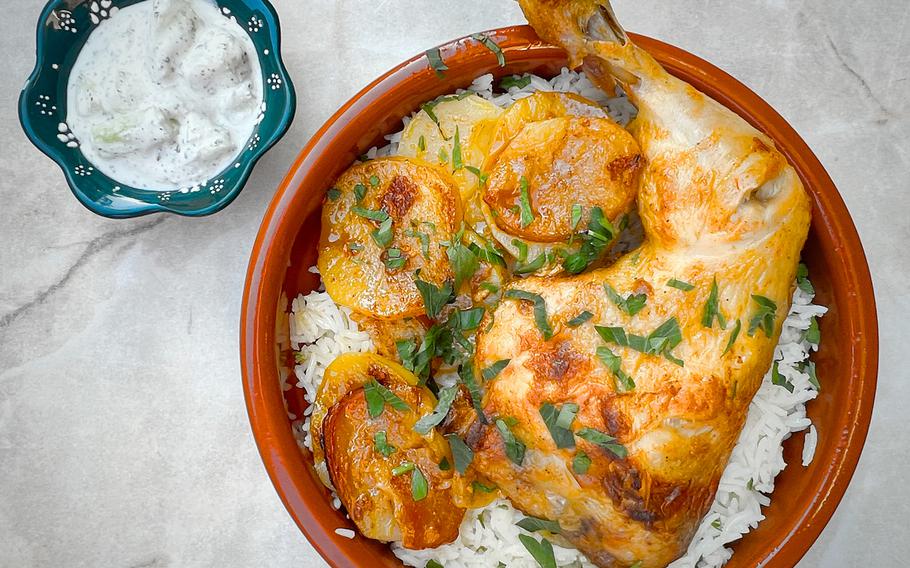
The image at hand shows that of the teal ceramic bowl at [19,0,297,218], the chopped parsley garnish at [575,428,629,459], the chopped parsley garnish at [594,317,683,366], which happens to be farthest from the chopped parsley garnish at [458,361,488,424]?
the teal ceramic bowl at [19,0,297,218]

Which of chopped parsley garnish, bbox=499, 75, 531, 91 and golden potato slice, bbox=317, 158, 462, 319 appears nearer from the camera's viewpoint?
golden potato slice, bbox=317, 158, 462, 319

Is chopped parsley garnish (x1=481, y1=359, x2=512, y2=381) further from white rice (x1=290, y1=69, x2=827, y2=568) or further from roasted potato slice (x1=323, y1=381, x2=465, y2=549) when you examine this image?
white rice (x1=290, y1=69, x2=827, y2=568)

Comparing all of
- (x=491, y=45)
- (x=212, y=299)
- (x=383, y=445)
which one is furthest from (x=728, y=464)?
(x=212, y=299)

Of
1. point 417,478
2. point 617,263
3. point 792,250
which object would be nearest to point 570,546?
point 417,478

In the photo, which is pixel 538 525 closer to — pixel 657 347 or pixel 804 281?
pixel 657 347

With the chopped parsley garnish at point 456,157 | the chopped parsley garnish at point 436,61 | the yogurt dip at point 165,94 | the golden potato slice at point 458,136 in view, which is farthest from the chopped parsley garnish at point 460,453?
the yogurt dip at point 165,94

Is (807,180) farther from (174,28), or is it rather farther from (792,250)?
(174,28)

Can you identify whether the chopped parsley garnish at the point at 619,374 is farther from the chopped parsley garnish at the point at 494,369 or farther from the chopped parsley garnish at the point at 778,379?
the chopped parsley garnish at the point at 778,379

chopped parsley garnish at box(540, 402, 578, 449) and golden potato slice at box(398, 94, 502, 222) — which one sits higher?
golden potato slice at box(398, 94, 502, 222)
